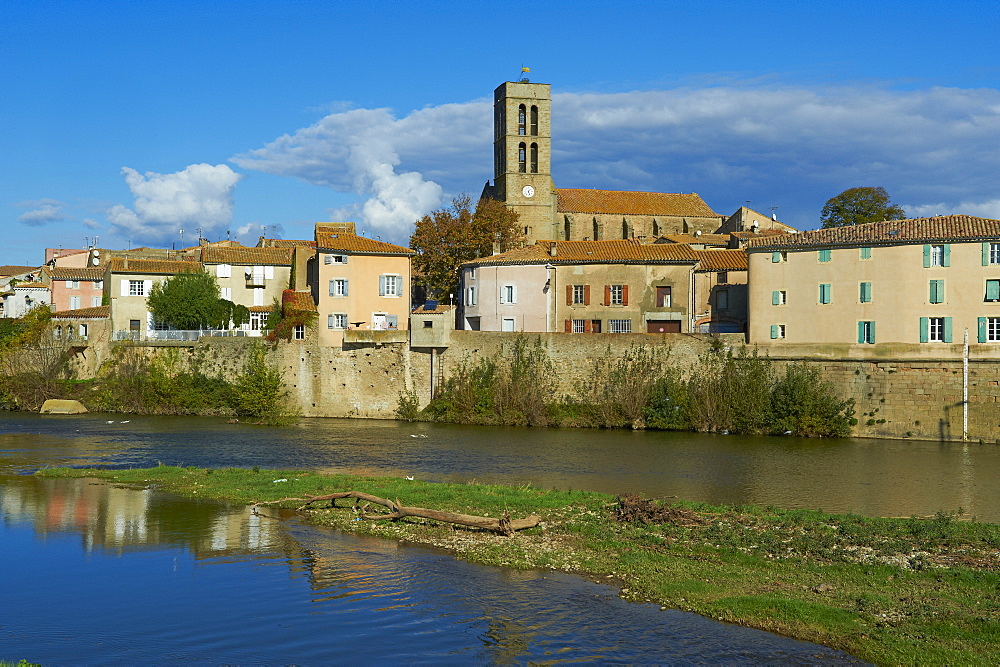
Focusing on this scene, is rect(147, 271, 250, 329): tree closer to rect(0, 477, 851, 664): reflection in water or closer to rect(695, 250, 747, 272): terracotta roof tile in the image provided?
rect(695, 250, 747, 272): terracotta roof tile

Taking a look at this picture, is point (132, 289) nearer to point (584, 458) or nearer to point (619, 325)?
point (619, 325)

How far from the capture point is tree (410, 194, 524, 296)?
204ft

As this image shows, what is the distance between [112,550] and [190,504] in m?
4.75

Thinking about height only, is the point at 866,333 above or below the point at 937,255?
below

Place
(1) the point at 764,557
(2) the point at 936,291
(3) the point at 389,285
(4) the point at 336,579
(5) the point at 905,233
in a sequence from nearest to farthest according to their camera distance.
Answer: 1. (4) the point at 336,579
2. (1) the point at 764,557
3. (2) the point at 936,291
4. (5) the point at 905,233
5. (3) the point at 389,285

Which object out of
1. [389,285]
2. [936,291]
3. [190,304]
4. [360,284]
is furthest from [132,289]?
[936,291]

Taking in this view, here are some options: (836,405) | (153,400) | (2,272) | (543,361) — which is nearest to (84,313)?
(153,400)

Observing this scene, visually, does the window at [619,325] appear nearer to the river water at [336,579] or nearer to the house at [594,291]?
the house at [594,291]

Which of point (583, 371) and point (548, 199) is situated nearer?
point (583, 371)

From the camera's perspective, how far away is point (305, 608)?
14719mm

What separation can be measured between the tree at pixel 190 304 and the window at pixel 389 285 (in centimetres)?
1006

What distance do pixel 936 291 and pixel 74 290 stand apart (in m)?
55.2

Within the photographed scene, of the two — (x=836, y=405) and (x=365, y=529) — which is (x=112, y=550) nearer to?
(x=365, y=529)

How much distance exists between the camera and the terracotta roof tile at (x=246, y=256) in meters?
61.6
